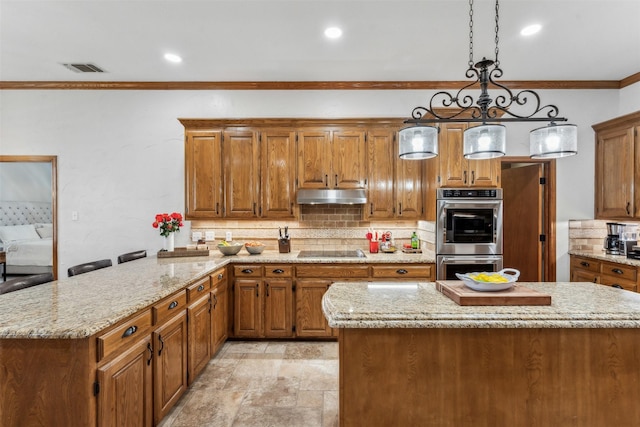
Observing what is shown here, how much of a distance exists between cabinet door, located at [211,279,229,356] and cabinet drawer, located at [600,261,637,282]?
4.08 m

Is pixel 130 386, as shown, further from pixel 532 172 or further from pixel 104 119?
pixel 532 172

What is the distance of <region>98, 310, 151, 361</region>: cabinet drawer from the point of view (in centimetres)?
153

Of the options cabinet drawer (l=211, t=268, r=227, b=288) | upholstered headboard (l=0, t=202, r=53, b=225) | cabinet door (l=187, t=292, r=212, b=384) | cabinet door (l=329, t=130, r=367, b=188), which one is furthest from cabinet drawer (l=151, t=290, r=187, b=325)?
upholstered headboard (l=0, t=202, r=53, b=225)

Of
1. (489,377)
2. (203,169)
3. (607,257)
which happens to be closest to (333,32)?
(203,169)

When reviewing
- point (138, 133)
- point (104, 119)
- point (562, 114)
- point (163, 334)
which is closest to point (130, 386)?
point (163, 334)

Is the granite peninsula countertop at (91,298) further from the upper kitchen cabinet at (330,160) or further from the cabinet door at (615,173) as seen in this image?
the cabinet door at (615,173)

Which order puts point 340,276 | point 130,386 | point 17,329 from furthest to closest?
point 340,276 < point 130,386 < point 17,329

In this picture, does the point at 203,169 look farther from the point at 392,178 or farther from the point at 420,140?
the point at 420,140

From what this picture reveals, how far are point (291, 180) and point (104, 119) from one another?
8.45 feet

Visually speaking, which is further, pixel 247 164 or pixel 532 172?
pixel 532 172

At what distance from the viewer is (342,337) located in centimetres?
160

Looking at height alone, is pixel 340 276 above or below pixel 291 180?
below

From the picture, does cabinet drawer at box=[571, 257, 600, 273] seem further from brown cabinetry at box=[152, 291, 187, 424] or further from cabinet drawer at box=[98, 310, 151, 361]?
cabinet drawer at box=[98, 310, 151, 361]

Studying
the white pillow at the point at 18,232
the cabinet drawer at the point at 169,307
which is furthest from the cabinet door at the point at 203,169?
the white pillow at the point at 18,232
